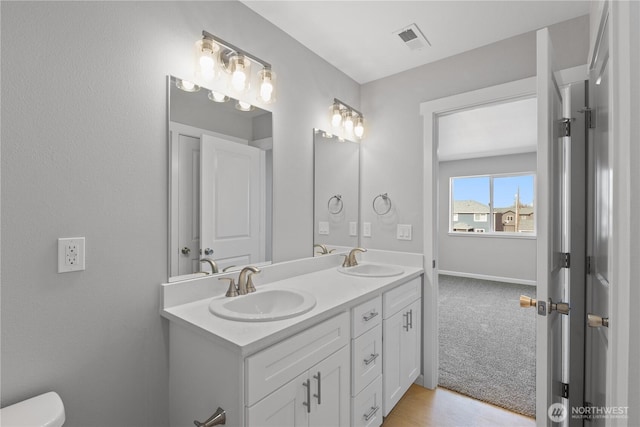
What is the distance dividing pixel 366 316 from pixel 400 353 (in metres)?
0.57

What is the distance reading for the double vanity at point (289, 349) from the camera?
Answer: 41.3 inches

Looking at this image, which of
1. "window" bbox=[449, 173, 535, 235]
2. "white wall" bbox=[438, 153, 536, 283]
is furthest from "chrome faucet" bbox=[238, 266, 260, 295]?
"window" bbox=[449, 173, 535, 235]

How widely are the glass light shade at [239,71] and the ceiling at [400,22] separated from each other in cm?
41

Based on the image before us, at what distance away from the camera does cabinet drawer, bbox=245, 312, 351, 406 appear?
1.01 m

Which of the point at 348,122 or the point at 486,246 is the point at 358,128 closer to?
the point at 348,122

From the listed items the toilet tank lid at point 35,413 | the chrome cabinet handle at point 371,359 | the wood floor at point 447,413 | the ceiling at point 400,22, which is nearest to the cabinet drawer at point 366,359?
the chrome cabinet handle at point 371,359

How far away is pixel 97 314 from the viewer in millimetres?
1152

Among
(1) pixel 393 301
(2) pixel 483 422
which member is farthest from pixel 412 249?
(2) pixel 483 422

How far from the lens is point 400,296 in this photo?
6.40ft

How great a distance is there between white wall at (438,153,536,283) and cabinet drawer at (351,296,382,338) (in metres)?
4.64

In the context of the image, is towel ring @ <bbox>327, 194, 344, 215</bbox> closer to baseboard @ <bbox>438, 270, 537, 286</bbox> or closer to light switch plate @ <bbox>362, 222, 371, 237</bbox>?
light switch plate @ <bbox>362, 222, 371, 237</bbox>

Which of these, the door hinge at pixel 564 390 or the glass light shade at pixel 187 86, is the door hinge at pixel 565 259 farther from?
the glass light shade at pixel 187 86

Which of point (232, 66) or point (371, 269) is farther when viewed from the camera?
point (371, 269)

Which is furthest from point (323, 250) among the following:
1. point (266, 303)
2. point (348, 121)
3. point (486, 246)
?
point (486, 246)
